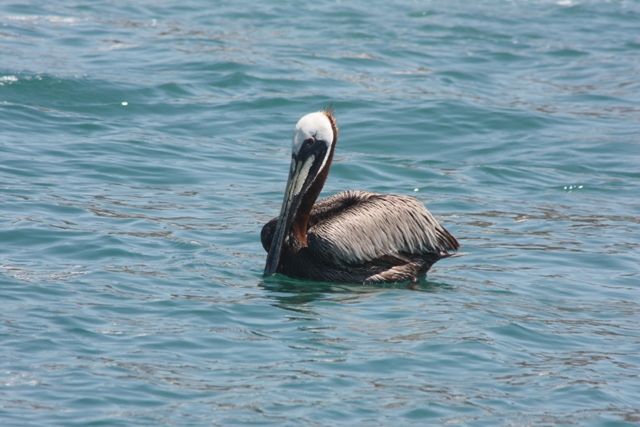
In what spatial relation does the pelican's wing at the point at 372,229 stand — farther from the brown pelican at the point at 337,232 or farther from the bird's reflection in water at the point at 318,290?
the bird's reflection in water at the point at 318,290

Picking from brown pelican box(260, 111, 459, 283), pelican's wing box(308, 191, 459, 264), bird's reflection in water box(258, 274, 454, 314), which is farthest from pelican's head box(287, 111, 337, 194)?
bird's reflection in water box(258, 274, 454, 314)

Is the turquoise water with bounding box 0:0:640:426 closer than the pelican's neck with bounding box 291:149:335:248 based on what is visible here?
Yes

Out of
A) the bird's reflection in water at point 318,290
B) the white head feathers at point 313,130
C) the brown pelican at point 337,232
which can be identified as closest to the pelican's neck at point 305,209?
the brown pelican at point 337,232

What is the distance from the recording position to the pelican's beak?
8.32 meters

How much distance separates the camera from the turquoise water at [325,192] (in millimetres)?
6246

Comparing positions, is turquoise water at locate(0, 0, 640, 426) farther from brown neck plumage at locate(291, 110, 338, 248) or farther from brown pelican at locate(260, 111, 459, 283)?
brown neck plumage at locate(291, 110, 338, 248)

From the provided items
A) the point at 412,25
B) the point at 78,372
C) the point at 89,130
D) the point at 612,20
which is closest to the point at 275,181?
the point at 89,130

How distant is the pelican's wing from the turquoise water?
251 millimetres

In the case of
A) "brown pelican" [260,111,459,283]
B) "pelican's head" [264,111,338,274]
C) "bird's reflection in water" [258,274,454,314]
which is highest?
"pelican's head" [264,111,338,274]

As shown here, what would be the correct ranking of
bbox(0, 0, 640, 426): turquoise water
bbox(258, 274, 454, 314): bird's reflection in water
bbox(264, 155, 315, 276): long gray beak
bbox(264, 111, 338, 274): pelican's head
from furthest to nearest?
bbox(264, 111, 338, 274): pelican's head → bbox(264, 155, 315, 276): long gray beak → bbox(258, 274, 454, 314): bird's reflection in water → bbox(0, 0, 640, 426): turquoise water

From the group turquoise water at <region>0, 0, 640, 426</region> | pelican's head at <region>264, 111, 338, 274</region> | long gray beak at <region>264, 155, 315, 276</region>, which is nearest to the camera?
turquoise water at <region>0, 0, 640, 426</region>

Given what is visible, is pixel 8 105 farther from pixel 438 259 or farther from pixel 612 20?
pixel 612 20

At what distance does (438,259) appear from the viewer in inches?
343

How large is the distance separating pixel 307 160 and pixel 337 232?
0.54 meters
